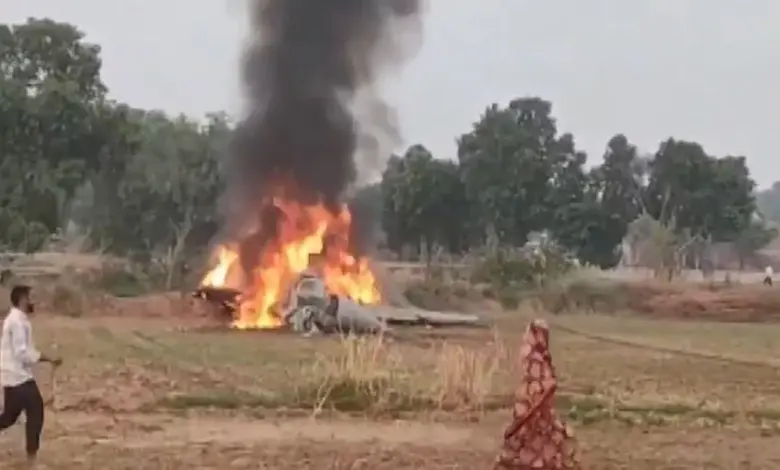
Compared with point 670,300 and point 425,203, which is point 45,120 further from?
point 670,300

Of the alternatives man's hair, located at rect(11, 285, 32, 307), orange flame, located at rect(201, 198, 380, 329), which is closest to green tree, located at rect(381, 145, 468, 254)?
orange flame, located at rect(201, 198, 380, 329)

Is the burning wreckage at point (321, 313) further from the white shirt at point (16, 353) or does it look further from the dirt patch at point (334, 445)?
the white shirt at point (16, 353)

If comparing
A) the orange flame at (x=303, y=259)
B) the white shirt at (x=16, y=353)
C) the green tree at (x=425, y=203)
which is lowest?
the white shirt at (x=16, y=353)

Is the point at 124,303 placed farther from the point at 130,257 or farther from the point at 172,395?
the point at 172,395

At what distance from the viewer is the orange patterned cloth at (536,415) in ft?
33.6

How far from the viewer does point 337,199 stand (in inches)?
1626

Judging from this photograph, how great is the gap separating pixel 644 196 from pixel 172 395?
5345 cm

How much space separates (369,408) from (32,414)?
5825mm

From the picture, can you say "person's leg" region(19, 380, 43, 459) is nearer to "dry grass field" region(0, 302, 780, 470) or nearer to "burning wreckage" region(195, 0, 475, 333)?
"dry grass field" region(0, 302, 780, 470)

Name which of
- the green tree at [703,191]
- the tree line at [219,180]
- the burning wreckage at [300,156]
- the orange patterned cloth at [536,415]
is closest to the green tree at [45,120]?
the tree line at [219,180]

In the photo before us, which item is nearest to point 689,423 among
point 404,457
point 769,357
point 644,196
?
point 404,457

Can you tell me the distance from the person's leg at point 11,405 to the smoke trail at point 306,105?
28405 millimetres

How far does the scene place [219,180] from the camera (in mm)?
54156

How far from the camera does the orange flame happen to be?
3969 centimetres
